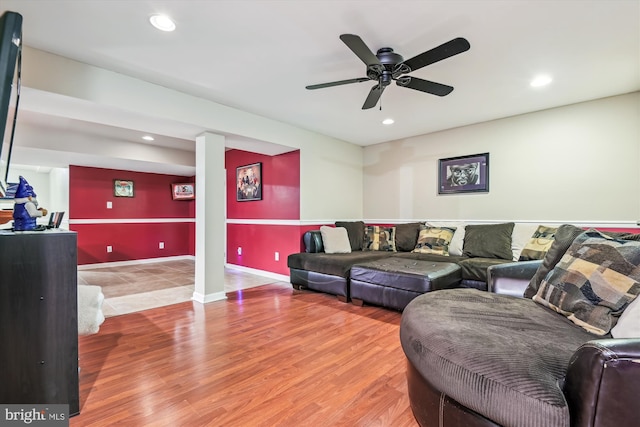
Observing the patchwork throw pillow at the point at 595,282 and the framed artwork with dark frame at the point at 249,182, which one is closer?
the patchwork throw pillow at the point at 595,282

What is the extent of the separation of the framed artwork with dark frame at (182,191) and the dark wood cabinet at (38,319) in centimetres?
537

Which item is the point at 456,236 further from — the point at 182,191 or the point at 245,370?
the point at 182,191

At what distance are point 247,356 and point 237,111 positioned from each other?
9.09 feet

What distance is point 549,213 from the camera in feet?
11.8

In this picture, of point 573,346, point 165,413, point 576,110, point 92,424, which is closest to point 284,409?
point 165,413

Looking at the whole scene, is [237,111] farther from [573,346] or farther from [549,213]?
[549,213]

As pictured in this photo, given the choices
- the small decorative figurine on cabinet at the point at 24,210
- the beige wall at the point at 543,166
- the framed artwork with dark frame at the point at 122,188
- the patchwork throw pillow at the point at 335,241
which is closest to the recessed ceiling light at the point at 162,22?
the small decorative figurine on cabinet at the point at 24,210

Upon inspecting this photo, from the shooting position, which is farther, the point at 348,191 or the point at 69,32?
the point at 348,191

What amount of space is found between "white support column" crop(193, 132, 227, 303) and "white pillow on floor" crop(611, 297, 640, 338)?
3.41 metres

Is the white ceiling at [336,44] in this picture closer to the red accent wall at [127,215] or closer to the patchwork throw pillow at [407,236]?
the patchwork throw pillow at [407,236]

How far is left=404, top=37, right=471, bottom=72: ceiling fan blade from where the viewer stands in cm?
177

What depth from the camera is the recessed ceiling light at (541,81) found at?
9.05 ft

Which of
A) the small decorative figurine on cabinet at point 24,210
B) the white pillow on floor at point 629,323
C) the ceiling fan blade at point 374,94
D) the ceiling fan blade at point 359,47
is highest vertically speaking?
the ceiling fan blade at point 359,47

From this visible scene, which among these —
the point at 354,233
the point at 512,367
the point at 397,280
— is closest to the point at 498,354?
the point at 512,367
